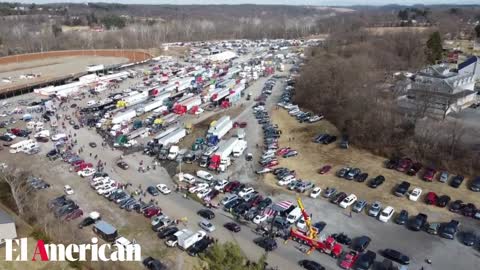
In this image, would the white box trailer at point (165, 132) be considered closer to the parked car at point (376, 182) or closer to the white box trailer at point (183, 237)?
the white box trailer at point (183, 237)

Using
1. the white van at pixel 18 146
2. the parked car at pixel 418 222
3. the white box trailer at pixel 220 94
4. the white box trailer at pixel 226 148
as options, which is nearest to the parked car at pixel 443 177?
the parked car at pixel 418 222

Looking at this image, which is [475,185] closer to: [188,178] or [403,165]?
[403,165]

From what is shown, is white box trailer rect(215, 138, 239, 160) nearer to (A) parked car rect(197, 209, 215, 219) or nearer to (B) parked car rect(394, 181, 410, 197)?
(A) parked car rect(197, 209, 215, 219)

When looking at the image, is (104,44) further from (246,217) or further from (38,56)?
(246,217)

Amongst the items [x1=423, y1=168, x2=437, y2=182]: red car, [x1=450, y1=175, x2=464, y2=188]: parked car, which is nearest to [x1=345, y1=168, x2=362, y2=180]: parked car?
[x1=423, y1=168, x2=437, y2=182]: red car

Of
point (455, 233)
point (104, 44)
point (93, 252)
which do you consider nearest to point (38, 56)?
point (104, 44)

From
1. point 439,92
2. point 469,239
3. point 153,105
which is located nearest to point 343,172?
point 469,239
